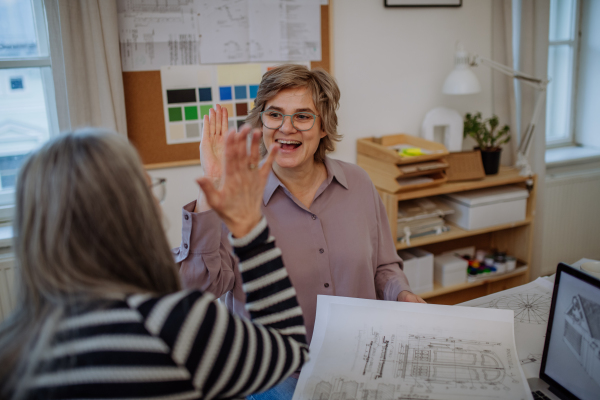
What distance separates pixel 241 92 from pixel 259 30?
319 mm

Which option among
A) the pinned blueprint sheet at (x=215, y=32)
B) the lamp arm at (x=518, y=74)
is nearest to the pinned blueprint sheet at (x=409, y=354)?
the pinned blueprint sheet at (x=215, y=32)

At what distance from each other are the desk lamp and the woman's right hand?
170cm

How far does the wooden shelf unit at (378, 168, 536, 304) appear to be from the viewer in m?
2.35

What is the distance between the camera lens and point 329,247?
140 centimetres

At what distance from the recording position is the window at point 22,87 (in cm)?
205

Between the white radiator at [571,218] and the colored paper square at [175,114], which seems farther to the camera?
the white radiator at [571,218]

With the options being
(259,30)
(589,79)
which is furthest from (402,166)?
(589,79)

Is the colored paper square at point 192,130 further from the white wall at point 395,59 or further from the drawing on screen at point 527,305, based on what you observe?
the drawing on screen at point 527,305

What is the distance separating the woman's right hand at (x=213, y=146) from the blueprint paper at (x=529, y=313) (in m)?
0.78

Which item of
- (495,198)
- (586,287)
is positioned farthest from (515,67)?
(586,287)

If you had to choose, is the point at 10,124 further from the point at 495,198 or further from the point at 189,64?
the point at 495,198

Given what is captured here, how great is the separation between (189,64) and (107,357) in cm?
184

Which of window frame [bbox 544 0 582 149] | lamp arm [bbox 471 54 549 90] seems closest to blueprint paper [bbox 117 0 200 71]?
lamp arm [bbox 471 54 549 90]

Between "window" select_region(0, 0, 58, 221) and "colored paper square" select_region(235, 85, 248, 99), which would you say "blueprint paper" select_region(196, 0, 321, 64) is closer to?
"colored paper square" select_region(235, 85, 248, 99)
